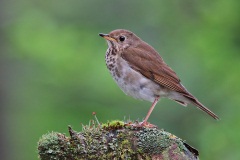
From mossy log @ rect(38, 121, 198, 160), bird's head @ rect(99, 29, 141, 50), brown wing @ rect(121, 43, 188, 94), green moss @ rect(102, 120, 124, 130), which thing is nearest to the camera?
mossy log @ rect(38, 121, 198, 160)

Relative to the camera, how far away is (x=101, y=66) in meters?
12.8

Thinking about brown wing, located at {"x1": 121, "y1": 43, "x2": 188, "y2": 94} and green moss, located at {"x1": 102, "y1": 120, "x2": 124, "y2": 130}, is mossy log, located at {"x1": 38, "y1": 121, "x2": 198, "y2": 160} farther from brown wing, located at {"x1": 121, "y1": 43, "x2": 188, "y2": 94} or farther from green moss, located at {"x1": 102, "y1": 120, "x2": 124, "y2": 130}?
brown wing, located at {"x1": 121, "y1": 43, "x2": 188, "y2": 94}

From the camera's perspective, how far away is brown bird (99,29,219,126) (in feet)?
26.3

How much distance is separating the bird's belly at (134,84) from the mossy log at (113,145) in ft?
6.17

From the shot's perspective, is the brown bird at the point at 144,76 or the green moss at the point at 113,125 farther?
the brown bird at the point at 144,76

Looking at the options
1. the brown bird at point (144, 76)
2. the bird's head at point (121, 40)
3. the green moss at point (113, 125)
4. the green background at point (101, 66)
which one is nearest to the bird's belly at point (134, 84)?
the brown bird at point (144, 76)

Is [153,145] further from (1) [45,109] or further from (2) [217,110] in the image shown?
(1) [45,109]

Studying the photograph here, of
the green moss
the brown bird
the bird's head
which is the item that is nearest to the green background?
the brown bird

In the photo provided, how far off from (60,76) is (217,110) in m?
3.57

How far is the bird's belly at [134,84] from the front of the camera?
26.2 ft

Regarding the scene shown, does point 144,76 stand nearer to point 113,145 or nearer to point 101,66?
point 113,145

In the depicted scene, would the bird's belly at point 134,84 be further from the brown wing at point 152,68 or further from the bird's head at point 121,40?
Result: the bird's head at point 121,40

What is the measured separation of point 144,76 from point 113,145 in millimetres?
2390

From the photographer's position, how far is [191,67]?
12125mm
